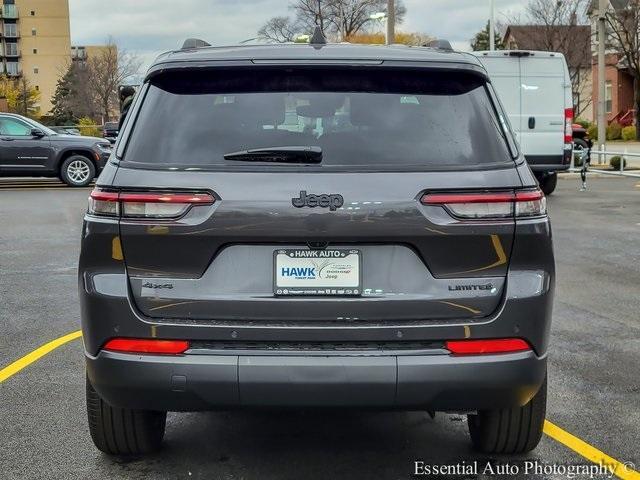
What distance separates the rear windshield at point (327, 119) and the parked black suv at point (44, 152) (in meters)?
17.1

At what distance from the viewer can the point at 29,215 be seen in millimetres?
15133

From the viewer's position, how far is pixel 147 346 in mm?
3346

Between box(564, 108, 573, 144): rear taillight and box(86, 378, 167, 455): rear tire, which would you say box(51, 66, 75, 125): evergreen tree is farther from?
box(86, 378, 167, 455): rear tire

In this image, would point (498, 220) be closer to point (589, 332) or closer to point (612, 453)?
point (612, 453)

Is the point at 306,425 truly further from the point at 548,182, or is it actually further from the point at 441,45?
the point at 548,182

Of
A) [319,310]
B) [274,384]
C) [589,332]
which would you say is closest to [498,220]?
[319,310]

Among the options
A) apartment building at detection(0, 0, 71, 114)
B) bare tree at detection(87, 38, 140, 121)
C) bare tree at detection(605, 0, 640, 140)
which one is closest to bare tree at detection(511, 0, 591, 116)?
bare tree at detection(605, 0, 640, 140)

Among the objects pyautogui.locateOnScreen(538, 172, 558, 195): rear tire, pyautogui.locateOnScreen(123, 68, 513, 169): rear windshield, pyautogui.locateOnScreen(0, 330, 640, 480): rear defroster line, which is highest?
pyautogui.locateOnScreen(123, 68, 513, 169): rear windshield

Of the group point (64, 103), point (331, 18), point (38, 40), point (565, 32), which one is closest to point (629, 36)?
point (565, 32)

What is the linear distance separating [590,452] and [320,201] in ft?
6.24

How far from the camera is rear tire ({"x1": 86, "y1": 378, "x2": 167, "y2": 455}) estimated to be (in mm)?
3854

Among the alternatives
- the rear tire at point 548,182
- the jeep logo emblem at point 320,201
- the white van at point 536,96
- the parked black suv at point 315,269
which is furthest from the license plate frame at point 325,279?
the rear tire at point 548,182

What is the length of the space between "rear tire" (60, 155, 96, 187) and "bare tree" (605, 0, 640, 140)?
101 feet

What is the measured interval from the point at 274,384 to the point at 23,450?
1629mm
